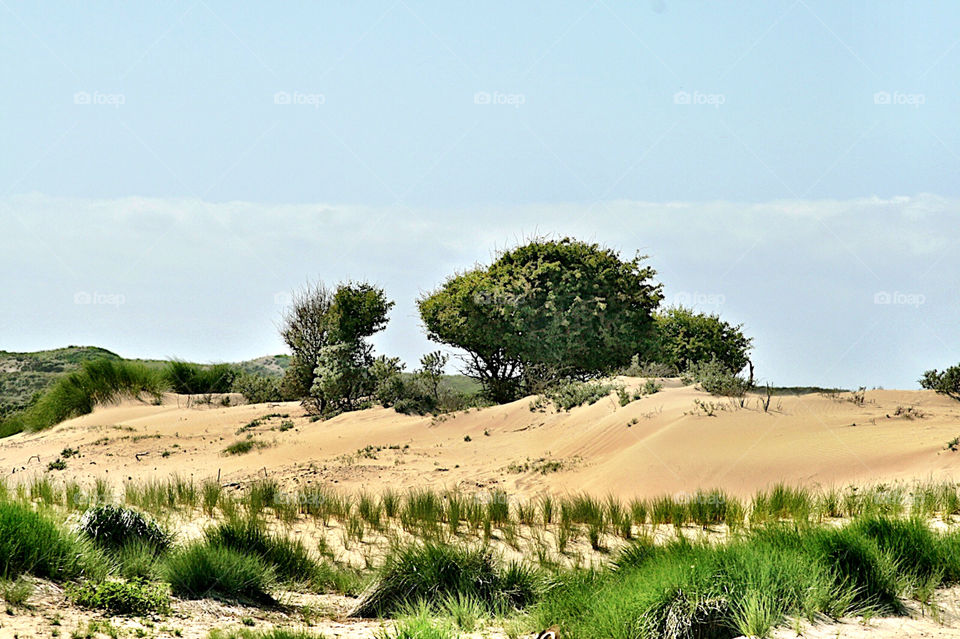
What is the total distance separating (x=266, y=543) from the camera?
7801mm

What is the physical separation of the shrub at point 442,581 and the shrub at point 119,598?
153 cm

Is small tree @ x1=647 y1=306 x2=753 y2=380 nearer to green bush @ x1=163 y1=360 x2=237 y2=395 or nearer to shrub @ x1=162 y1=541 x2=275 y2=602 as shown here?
green bush @ x1=163 y1=360 x2=237 y2=395

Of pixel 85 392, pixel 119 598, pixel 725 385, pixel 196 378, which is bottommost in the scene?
pixel 119 598

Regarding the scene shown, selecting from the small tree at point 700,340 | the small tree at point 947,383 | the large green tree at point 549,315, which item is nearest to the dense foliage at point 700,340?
the small tree at point 700,340

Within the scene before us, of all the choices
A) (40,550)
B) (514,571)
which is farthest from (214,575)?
(514,571)

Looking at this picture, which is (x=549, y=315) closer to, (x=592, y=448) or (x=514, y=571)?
(x=592, y=448)

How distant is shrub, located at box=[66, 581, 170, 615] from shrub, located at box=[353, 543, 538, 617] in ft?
5.01

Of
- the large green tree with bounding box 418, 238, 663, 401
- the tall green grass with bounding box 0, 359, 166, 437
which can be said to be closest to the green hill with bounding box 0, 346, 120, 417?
the tall green grass with bounding box 0, 359, 166, 437

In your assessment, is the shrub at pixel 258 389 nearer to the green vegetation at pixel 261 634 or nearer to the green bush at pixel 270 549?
the green bush at pixel 270 549

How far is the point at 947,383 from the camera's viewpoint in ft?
58.7

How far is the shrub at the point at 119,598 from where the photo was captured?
19.3ft

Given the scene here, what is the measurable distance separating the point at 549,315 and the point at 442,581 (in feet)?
64.4

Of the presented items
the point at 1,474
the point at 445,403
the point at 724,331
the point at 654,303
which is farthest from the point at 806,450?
the point at 724,331

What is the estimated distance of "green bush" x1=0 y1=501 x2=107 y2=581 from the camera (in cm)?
603
